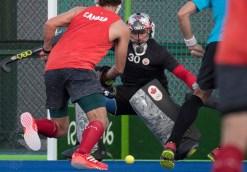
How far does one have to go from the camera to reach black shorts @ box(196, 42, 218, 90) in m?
→ 6.56

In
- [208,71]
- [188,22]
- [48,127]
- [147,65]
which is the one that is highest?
[188,22]

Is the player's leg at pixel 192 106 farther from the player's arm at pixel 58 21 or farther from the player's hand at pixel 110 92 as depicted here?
the player's arm at pixel 58 21

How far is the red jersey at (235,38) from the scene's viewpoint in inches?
135

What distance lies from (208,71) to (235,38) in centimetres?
313

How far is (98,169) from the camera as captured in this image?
6.40 meters

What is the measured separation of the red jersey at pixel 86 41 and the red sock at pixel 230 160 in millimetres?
3272

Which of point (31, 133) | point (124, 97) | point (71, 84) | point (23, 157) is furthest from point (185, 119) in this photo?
point (23, 157)

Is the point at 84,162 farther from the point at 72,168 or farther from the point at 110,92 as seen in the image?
the point at 110,92

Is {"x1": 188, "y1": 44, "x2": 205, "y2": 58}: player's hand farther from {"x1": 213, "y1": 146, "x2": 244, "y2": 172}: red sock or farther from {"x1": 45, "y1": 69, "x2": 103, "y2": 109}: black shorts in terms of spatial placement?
{"x1": 213, "y1": 146, "x2": 244, "y2": 172}: red sock

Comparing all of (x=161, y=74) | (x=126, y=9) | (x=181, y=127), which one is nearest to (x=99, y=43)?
(x=181, y=127)

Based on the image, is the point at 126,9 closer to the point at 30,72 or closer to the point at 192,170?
the point at 30,72

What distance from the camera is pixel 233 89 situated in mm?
3379

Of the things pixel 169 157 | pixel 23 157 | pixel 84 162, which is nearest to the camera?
pixel 84 162

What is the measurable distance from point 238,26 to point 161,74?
475 centimetres
